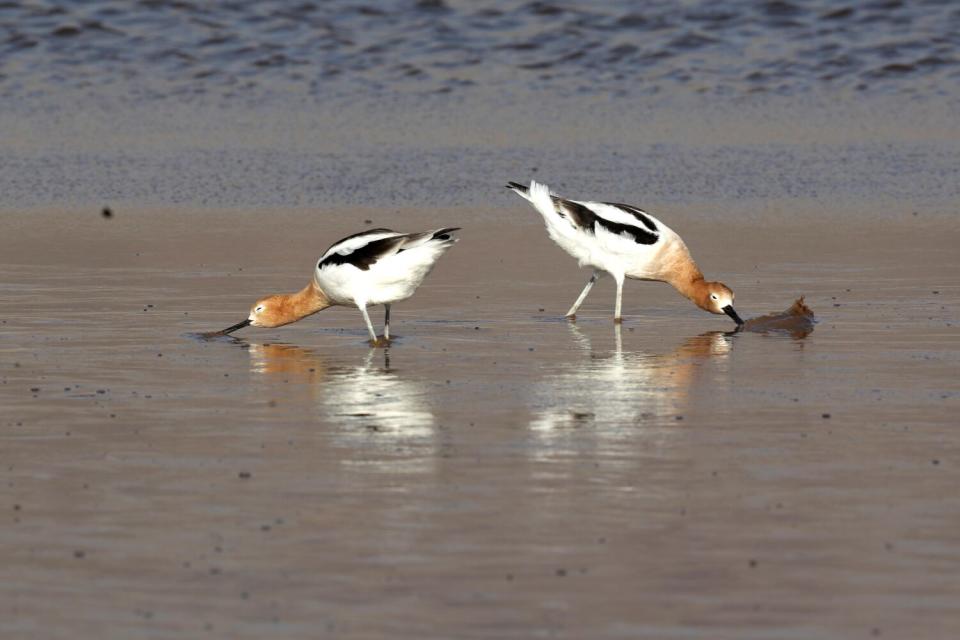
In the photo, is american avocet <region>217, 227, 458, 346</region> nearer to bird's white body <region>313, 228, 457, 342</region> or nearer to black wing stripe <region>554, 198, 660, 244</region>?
bird's white body <region>313, 228, 457, 342</region>

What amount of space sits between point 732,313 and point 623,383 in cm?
316

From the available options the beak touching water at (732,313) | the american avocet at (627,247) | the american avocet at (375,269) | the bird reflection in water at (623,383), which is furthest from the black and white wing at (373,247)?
the beak touching water at (732,313)

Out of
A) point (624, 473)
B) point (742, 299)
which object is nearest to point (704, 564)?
point (624, 473)

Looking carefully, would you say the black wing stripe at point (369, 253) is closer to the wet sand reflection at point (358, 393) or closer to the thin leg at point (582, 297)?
the wet sand reflection at point (358, 393)

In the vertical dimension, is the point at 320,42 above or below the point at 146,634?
above

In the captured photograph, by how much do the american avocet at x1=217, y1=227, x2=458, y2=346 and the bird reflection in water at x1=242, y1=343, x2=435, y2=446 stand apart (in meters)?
0.43

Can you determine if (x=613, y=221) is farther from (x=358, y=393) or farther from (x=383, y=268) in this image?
(x=358, y=393)

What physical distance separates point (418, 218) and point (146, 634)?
45.8 ft

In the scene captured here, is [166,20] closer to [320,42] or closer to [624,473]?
[320,42]

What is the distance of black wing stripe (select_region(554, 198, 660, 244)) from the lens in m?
15.8

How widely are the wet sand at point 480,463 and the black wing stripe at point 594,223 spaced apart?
0.66m

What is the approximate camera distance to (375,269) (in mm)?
13930

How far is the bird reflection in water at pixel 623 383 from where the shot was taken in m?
10.6

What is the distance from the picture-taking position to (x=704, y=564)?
24.7 feet
